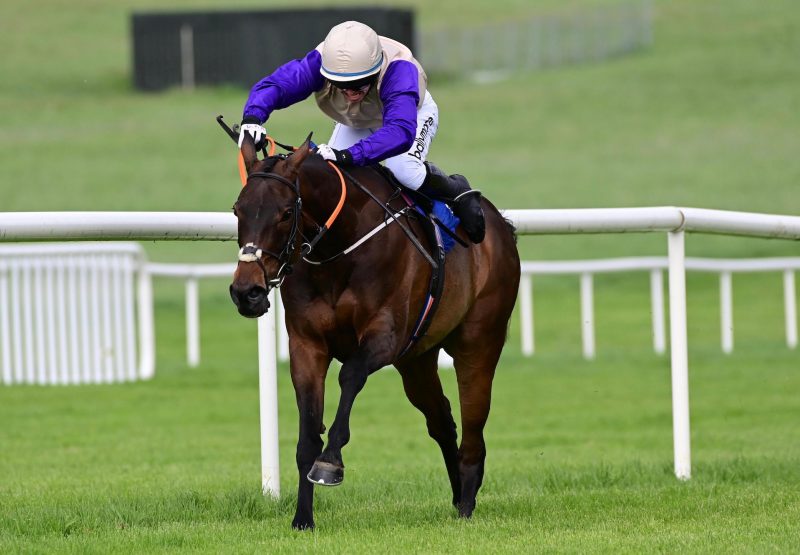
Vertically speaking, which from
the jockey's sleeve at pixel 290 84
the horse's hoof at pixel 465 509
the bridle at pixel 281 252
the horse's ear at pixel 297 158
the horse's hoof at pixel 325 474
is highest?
the jockey's sleeve at pixel 290 84

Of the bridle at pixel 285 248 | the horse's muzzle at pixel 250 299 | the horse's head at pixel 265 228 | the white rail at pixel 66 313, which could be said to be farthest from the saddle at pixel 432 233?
the white rail at pixel 66 313

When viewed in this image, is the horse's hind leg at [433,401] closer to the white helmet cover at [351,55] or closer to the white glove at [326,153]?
the white glove at [326,153]

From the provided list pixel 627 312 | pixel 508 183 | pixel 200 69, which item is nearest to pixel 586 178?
pixel 508 183

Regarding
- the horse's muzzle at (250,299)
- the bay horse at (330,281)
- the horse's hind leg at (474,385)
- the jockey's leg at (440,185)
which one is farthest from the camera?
the horse's hind leg at (474,385)

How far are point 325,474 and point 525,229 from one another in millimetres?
1871

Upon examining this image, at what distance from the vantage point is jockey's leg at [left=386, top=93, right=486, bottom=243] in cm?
562

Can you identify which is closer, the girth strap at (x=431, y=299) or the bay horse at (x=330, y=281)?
the bay horse at (x=330, y=281)

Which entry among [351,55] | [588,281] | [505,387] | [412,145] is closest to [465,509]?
[412,145]

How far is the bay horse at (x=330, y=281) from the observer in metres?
4.87

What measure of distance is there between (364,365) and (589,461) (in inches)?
131

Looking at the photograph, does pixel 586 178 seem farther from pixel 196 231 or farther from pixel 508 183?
pixel 196 231

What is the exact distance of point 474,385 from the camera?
19.7 ft

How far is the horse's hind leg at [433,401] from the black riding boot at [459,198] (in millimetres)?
530

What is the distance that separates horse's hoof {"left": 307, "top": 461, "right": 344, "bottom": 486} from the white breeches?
4.05 ft
